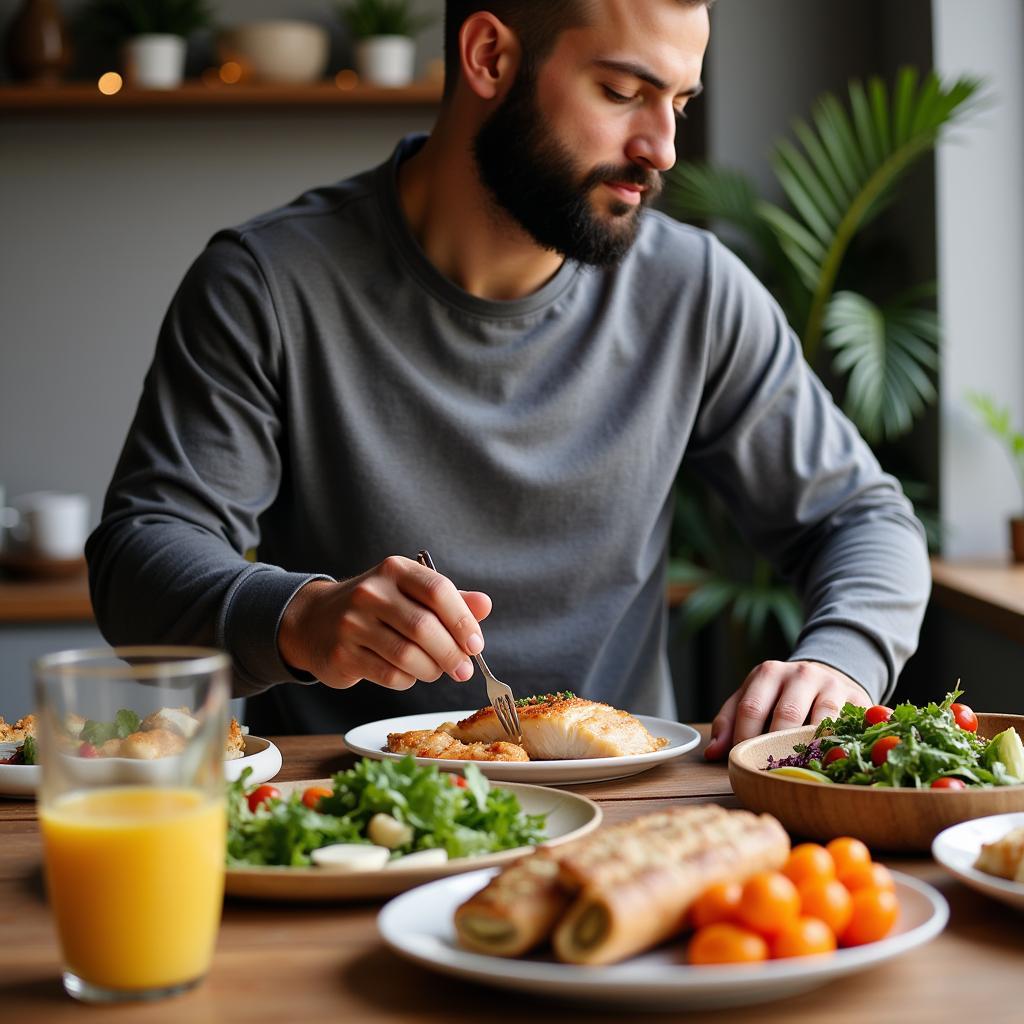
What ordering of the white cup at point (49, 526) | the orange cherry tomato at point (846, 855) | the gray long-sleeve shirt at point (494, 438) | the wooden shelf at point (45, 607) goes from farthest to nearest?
the white cup at point (49, 526)
the wooden shelf at point (45, 607)
the gray long-sleeve shirt at point (494, 438)
the orange cherry tomato at point (846, 855)

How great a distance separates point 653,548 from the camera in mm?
2068

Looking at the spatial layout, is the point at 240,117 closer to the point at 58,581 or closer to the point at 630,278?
the point at 58,581

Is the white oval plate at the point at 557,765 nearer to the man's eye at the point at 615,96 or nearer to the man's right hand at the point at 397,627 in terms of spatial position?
the man's right hand at the point at 397,627

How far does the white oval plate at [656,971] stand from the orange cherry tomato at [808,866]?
5 centimetres

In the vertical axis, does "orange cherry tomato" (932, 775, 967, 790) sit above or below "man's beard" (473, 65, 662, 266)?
below

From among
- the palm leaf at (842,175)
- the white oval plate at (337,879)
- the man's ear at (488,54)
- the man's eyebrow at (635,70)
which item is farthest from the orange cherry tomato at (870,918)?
the palm leaf at (842,175)

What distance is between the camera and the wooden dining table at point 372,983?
0.74m

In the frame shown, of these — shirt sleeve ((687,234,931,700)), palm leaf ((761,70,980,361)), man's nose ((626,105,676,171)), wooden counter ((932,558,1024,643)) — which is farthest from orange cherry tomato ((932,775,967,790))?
palm leaf ((761,70,980,361))

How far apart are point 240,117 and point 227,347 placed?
7.45ft

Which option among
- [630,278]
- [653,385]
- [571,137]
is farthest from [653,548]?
[571,137]

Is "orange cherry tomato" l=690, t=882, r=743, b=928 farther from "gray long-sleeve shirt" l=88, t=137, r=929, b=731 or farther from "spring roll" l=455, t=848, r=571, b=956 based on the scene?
"gray long-sleeve shirt" l=88, t=137, r=929, b=731

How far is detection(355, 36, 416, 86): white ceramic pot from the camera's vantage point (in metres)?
3.62

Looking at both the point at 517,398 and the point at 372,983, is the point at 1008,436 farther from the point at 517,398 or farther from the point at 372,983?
the point at 372,983

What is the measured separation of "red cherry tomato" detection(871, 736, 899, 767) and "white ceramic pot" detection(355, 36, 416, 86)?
294cm
